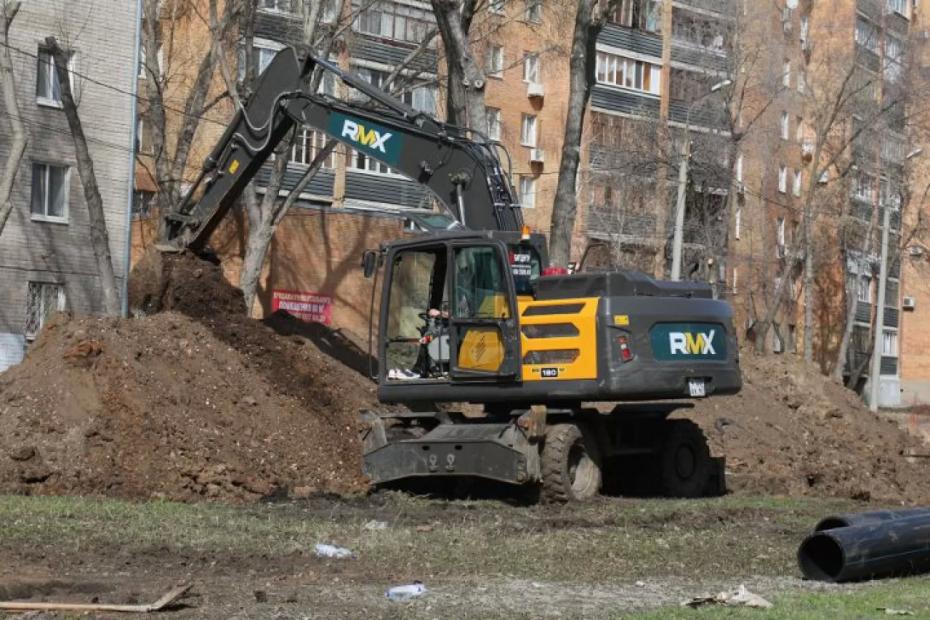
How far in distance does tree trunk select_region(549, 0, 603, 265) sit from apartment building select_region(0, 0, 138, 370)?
14.9 meters

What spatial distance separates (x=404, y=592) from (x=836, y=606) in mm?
3123

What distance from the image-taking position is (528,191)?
53.4 metres

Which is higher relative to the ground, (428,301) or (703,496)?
(428,301)

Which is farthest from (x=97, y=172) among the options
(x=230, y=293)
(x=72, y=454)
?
(x=72, y=454)

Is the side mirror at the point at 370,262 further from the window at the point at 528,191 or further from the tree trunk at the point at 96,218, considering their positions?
the window at the point at 528,191

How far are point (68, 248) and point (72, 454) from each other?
19.9m

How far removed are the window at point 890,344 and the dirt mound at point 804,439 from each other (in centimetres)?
3835

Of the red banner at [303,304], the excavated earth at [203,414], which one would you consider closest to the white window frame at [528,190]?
the red banner at [303,304]

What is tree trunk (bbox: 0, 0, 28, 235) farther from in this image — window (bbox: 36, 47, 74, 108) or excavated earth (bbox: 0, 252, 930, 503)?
excavated earth (bbox: 0, 252, 930, 503)

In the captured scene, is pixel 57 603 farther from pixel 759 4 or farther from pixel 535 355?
pixel 759 4

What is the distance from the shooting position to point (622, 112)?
54.6 metres

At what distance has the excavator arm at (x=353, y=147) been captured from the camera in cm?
2002

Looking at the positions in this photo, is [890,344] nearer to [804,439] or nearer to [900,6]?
[900,6]

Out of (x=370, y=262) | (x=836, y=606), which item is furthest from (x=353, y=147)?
(x=836, y=606)
